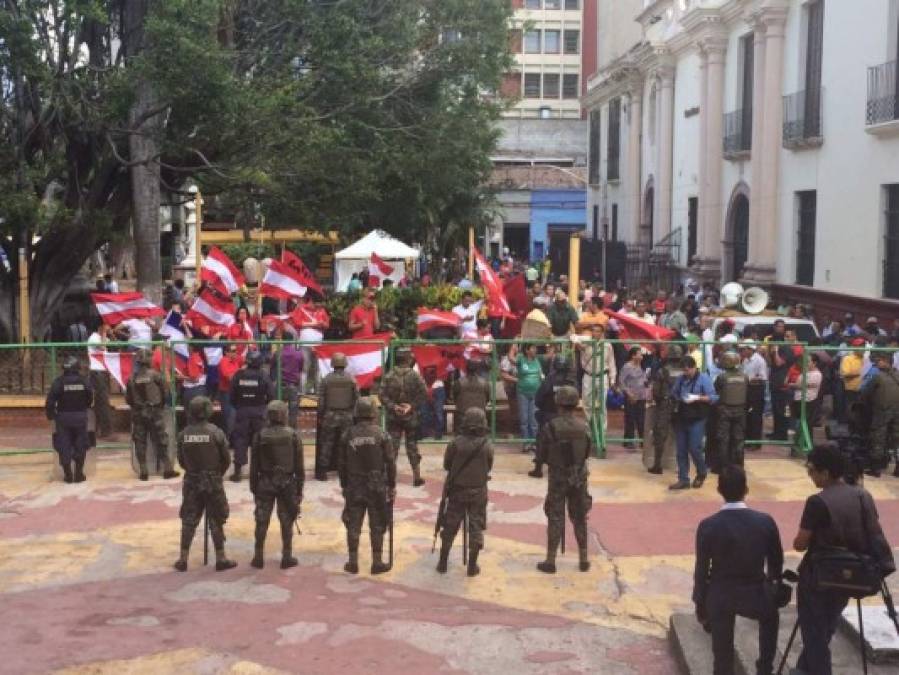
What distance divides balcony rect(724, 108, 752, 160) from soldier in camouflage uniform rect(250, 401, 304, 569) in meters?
21.2

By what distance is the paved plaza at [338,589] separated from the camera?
27.7 ft

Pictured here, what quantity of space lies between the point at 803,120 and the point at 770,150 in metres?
1.96

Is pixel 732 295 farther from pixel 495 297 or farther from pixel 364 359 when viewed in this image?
pixel 364 359

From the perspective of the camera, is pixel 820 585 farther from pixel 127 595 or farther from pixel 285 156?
pixel 285 156

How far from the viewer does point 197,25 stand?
17125 mm

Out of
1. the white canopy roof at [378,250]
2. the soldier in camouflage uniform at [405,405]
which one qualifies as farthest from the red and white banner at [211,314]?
the white canopy roof at [378,250]

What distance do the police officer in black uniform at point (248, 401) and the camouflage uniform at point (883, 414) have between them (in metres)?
7.27

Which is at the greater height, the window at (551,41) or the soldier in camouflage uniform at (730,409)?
the window at (551,41)

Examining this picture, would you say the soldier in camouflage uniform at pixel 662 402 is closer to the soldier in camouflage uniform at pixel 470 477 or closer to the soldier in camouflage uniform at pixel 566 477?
the soldier in camouflage uniform at pixel 566 477

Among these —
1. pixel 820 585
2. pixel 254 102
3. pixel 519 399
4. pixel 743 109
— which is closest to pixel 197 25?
pixel 254 102

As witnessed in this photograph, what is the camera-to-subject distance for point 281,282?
17.1m

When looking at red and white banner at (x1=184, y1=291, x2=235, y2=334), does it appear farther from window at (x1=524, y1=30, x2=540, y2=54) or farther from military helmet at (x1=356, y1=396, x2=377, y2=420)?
window at (x1=524, y1=30, x2=540, y2=54)

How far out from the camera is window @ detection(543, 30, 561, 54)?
70.4 metres

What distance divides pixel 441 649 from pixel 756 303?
14802mm
